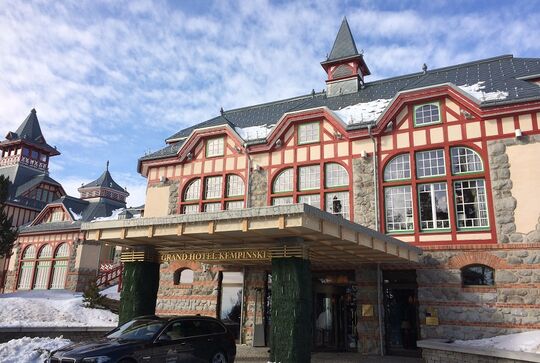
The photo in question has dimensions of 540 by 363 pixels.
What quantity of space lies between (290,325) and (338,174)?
9309mm

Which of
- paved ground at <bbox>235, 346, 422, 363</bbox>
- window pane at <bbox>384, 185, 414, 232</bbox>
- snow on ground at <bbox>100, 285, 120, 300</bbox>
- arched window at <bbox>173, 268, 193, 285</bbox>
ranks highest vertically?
window pane at <bbox>384, 185, 414, 232</bbox>

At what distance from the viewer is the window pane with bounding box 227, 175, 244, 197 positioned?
20375 mm

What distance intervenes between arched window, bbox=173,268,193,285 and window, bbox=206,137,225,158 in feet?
18.3

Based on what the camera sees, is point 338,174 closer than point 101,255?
Yes

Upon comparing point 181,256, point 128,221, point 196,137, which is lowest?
point 181,256

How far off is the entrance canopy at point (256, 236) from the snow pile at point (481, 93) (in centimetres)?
635

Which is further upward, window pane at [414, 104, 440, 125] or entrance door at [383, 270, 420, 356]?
window pane at [414, 104, 440, 125]

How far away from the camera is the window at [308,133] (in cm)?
1936

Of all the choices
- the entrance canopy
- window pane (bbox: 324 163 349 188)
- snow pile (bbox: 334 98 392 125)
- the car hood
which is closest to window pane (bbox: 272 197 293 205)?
window pane (bbox: 324 163 349 188)

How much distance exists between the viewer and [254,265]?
18578mm

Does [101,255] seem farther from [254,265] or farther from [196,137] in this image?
[254,265]

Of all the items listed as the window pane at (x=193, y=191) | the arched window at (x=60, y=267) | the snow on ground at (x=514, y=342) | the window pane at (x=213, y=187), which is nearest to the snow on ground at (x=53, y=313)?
the window pane at (x=193, y=191)

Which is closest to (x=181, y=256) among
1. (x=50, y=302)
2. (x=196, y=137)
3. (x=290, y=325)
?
(x=290, y=325)

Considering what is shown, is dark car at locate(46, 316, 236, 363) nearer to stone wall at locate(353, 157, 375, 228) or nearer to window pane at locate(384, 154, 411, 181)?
stone wall at locate(353, 157, 375, 228)
